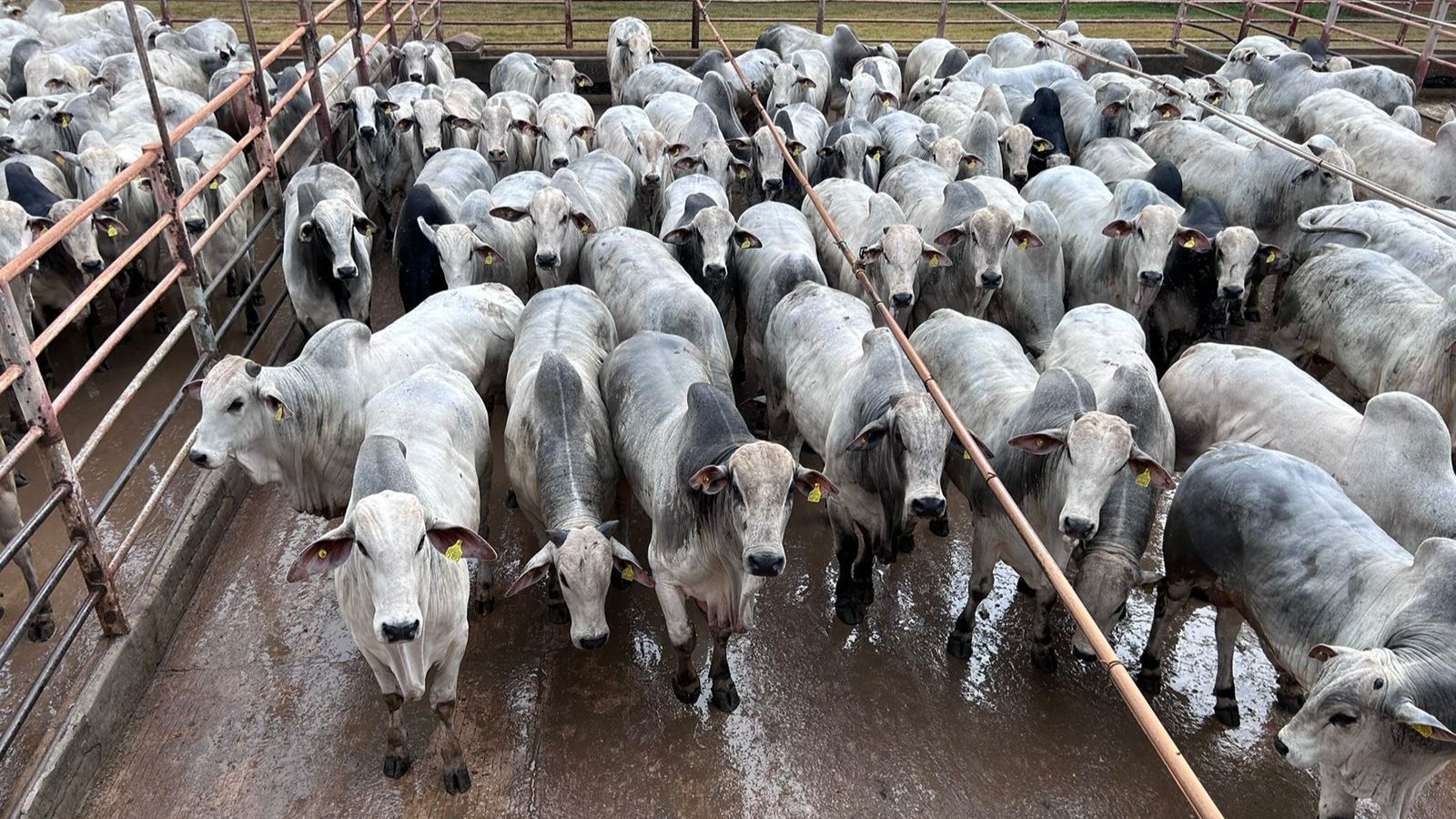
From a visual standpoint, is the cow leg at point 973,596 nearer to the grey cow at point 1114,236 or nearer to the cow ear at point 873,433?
the cow ear at point 873,433

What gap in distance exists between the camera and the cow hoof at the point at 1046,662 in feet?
16.0

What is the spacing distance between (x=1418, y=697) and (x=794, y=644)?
2597 millimetres

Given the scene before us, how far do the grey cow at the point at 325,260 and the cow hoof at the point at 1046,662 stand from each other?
460cm

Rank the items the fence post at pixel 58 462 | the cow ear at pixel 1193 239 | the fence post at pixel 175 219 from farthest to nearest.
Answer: the cow ear at pixel 1193 239 < the fence post at pixel 175 219 < the fence post at pixel 58 462

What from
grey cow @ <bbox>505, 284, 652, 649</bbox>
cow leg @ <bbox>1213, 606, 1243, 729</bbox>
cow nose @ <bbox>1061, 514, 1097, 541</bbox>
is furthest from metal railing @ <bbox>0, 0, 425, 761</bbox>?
cow leg @ <bbox>1213, 606, 1243, 729</bbox>

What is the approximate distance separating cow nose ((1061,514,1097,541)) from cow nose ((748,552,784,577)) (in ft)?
4.12

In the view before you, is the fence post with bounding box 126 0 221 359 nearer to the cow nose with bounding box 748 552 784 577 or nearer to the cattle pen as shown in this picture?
the cattle pen

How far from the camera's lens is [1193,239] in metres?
6.76

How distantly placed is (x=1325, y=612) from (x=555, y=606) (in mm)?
3324

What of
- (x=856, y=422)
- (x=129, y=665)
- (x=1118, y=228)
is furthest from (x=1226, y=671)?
(x=129, y=665)

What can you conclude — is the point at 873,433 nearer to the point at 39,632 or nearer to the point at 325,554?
the point at 325,554

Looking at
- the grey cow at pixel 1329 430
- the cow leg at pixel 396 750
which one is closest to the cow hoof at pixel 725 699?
the cow leg at pixel 396 750

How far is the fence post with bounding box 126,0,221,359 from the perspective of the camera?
18.0ft

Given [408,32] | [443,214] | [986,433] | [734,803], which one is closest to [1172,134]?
[986,433]
